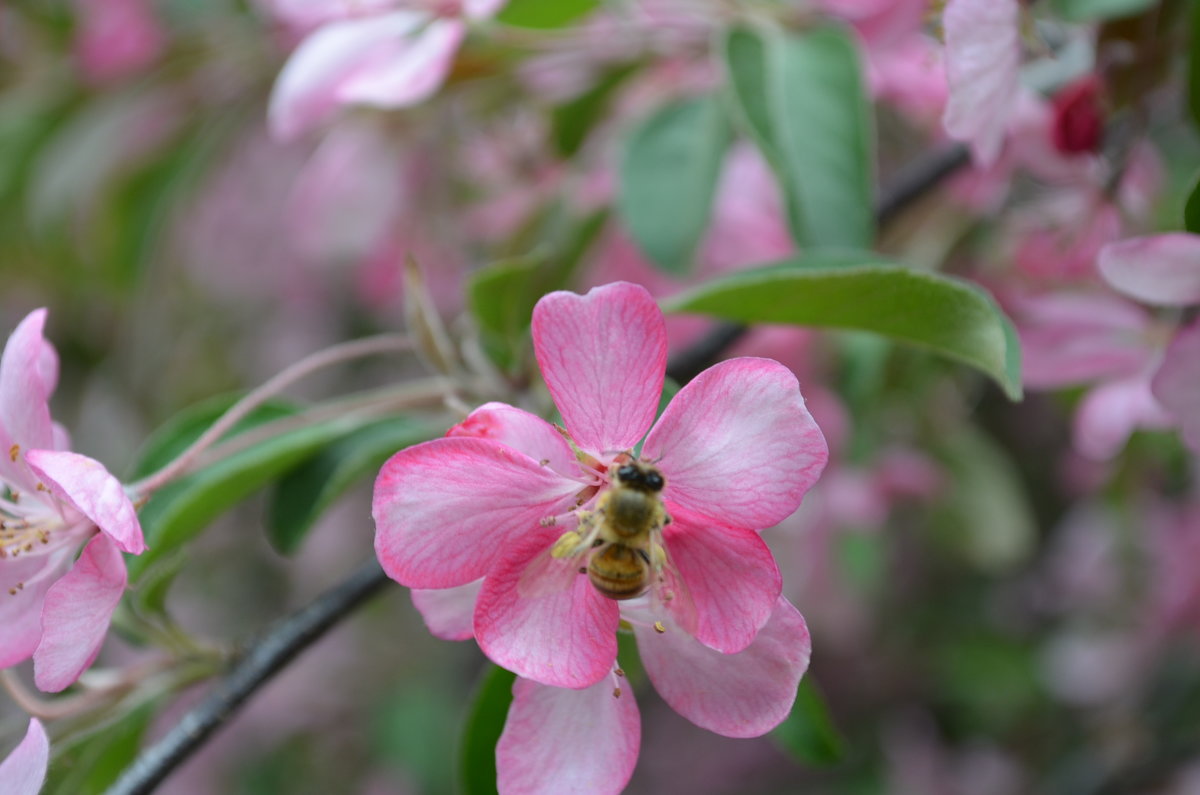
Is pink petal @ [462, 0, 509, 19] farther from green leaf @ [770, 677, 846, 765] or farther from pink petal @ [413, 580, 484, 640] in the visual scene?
green leaf @ [770, 677, 846, 765]

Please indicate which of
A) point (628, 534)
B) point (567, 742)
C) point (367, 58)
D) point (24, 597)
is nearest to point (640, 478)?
point (628, 534)

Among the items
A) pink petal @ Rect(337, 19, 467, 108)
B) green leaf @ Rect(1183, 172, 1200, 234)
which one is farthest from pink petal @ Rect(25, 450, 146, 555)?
green leaf @ Rect(1183, 172, 1200, 234)

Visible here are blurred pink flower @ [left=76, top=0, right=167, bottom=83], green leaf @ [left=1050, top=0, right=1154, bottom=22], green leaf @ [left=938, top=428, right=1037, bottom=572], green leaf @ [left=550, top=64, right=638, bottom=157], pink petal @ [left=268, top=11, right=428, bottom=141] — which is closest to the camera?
green leaf @ [left=1050, top=0, right=1154, bottom=22]

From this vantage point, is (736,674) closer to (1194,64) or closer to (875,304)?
(875,304)

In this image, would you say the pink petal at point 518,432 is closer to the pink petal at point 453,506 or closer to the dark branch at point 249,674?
the pink petal at point 453,506

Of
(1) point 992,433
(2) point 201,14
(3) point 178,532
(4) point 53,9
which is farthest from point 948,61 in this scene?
(1) point 992,433

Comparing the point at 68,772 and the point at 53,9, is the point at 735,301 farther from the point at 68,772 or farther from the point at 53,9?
the point at 53,9
